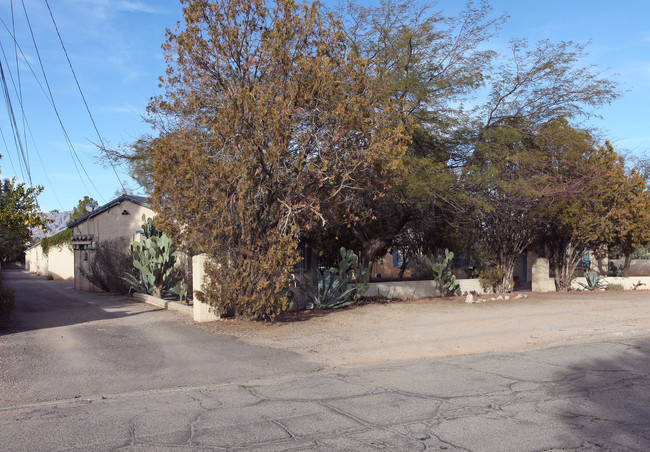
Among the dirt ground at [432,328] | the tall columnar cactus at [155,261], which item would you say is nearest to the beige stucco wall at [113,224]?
the tall columnar cactus at [155,261]

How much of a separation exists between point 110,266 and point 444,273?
1250cm

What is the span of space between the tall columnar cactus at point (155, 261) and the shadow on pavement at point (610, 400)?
1251cm

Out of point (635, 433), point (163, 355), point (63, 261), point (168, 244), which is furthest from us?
point (63, 261)

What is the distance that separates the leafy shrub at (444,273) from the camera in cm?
1859

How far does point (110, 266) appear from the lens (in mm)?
21250

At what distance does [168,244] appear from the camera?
683 inches

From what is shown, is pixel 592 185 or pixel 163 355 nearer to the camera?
pixel 163 355

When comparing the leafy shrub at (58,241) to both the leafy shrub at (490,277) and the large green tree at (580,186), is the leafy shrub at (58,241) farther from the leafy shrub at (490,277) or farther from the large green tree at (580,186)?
the large green tree at (580,186)

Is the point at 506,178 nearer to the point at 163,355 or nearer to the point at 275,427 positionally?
the point at 163,355

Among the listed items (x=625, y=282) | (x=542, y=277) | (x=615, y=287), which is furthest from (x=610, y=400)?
(x=625, y=282)

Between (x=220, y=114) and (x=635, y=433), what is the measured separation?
8.98 m

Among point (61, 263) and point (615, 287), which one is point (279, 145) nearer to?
point (615, 287)

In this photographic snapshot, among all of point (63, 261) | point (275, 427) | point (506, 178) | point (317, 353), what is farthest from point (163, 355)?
point (63, 261)

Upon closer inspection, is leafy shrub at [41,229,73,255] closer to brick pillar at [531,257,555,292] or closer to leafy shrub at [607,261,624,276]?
brick pillar at [531,257,555,292]
